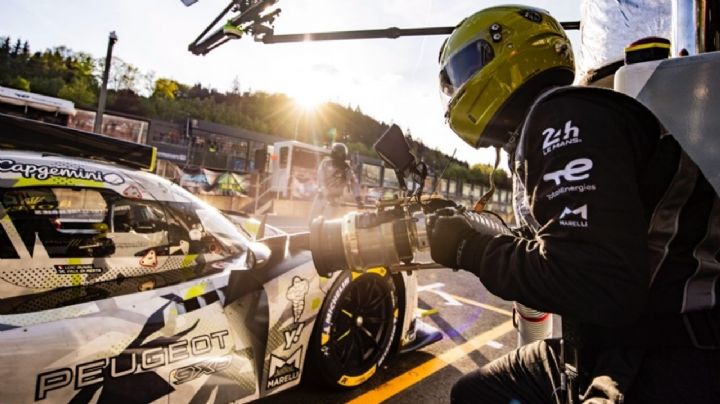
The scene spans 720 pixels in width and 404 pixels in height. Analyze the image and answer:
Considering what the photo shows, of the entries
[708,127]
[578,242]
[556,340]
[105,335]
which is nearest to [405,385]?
[556,340]

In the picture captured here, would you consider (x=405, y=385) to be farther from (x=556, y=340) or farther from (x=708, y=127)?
(x=708, y=127)

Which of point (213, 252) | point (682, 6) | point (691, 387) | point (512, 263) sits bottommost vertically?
point (213, 252)

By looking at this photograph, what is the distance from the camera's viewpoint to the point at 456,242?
115 centimetres

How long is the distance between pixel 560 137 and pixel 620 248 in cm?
29

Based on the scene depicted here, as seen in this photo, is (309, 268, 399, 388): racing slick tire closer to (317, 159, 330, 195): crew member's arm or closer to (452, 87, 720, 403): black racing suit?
(452, 87, 720, 403): black racing suit

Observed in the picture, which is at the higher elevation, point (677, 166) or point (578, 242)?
point (677, 166)

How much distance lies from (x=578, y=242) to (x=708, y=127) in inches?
17.4

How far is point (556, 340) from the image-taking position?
144cm

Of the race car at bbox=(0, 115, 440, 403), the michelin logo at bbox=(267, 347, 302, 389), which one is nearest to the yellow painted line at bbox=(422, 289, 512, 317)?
the race car at bbox=(0, 115, 440, 403)

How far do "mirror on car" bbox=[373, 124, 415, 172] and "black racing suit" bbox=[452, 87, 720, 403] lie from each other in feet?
2.05

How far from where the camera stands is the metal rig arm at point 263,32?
468cm

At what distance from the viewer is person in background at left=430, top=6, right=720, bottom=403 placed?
878mm

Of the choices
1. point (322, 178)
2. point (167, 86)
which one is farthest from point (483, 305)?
point (167, 86)

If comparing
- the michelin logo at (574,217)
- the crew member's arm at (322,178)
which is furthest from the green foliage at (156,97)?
the michelin logo at (574,217)
